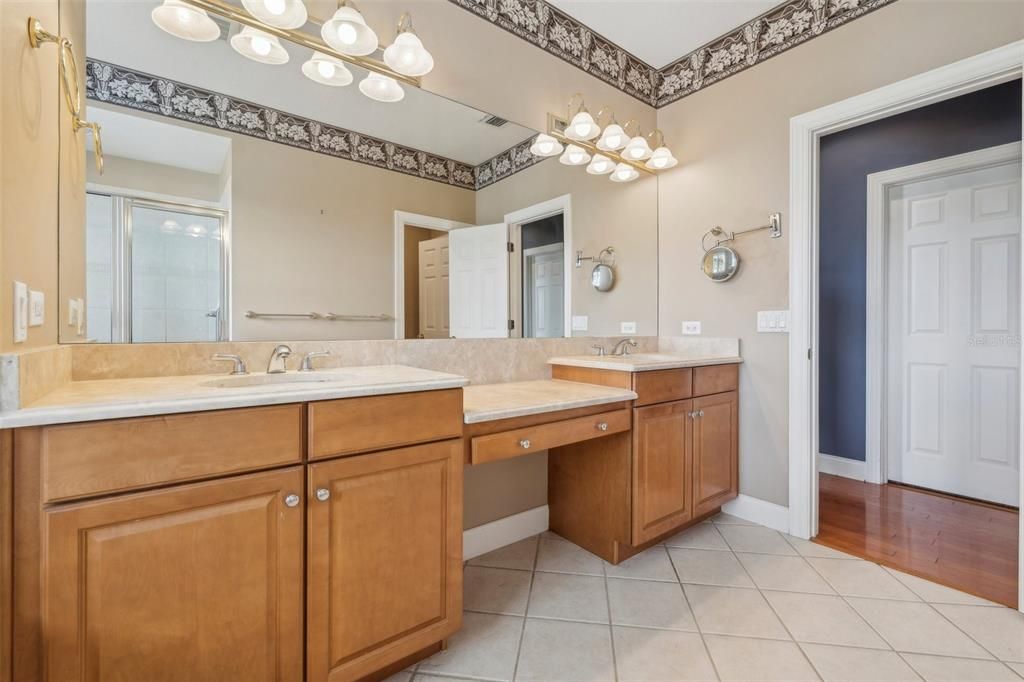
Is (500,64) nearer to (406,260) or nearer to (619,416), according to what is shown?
(406,260)

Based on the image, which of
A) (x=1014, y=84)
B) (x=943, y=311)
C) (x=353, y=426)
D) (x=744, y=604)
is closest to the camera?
(x=353, y=426)

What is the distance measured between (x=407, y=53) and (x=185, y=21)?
68cm

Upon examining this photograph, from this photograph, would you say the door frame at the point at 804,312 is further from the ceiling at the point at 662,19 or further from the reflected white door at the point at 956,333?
the reflected white door at the point at 956,333

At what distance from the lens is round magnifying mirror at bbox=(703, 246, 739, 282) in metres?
2.46

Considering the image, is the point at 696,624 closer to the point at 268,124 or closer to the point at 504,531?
the point at 504,531

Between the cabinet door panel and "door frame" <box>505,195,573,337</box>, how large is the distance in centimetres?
136

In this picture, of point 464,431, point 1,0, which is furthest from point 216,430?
point 1,0

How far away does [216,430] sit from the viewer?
1.00 metres

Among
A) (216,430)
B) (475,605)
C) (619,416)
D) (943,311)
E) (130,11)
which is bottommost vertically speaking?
(475,605)

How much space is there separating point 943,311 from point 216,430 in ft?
12.5

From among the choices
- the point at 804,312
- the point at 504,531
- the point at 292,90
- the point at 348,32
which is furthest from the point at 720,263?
the point at 292,90

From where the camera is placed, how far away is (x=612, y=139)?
2436 millimetres

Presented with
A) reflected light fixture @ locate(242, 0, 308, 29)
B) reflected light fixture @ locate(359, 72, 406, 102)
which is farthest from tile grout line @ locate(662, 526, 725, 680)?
reflected light fixture @ locate(242, 0, 308, 29)

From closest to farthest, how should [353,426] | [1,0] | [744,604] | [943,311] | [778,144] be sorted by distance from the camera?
[1,0] → [353,426] → [744,604] → [778,144] → [943,311]
